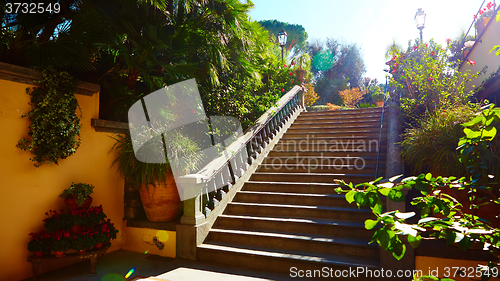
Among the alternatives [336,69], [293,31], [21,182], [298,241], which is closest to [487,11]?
[298,241]

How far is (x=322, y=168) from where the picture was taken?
17.9 feet

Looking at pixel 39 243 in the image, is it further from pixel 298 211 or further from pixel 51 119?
pixel 298 211

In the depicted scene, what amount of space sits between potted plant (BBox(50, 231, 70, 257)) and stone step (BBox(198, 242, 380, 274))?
5.09 ft

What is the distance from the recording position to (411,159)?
12.3 feet

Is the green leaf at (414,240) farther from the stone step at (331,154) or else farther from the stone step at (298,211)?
the stone step at (331,154)

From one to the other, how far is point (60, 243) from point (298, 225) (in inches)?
113

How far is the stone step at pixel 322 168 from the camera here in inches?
201

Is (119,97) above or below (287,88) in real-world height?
below

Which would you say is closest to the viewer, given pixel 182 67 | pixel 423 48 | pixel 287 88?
pixel 182 67

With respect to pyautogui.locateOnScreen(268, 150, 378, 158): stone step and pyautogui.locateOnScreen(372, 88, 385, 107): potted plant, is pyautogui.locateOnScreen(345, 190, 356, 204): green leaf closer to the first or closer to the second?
pyautogui.locateOnScreen(268, 150, 378, 158): stone step

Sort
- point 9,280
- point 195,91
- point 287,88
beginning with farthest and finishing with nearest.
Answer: point 287,88 → point 195,91 → point 9,280

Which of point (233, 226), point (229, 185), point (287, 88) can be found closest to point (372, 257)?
point (233, 226)

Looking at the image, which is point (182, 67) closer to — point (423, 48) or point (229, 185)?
point (229, 185)

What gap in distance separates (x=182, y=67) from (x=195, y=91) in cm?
76
